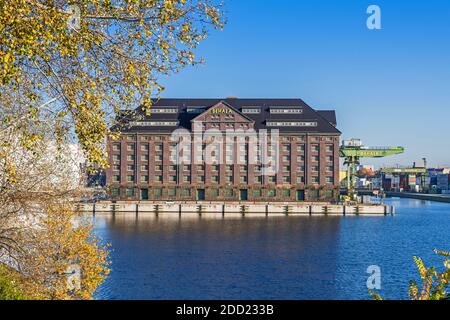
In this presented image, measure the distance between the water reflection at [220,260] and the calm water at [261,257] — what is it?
71 mm

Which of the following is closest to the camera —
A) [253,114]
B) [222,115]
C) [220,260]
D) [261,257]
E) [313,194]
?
[220,260]

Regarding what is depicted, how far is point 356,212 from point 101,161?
275ft

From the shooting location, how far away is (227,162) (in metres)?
98.0

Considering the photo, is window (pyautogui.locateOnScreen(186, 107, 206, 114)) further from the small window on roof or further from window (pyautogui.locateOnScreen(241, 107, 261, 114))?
window (pyautogui.locateOnScreen(241, 107, 261, 114))

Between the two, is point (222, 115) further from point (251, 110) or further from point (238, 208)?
point (238, 208)

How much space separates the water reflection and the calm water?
0.07m

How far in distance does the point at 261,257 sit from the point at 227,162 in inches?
2248

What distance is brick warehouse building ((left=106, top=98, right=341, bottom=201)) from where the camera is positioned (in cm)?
9706

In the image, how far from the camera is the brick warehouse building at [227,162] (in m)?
97.1

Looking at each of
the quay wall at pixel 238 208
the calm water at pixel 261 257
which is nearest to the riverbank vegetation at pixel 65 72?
the calm water at pixel 261 257

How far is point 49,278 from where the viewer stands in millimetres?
16781

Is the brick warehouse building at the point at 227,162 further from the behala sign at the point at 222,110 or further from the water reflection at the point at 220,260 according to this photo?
the water reflection at the point at 220,260

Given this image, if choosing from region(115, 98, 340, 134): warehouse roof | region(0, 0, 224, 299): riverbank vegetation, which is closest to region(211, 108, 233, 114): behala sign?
region(115, 98, 340, 134): warehouse roof

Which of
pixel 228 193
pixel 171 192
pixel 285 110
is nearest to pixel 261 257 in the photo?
pixel 228 193
